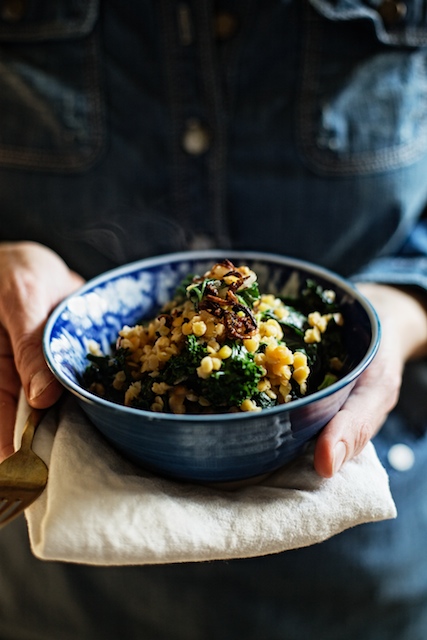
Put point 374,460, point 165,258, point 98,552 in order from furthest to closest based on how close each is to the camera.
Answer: point 165,258
point 374,460
point 98,552

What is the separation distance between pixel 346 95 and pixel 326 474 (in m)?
0.80

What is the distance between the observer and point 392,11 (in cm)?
122

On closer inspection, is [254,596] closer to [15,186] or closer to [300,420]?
[300,420]

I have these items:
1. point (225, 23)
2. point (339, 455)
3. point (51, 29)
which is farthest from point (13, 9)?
point (339, 455)

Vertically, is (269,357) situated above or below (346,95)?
below

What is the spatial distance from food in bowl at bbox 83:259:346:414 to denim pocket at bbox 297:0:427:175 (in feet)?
1.60

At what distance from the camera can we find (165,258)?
1.05 metres

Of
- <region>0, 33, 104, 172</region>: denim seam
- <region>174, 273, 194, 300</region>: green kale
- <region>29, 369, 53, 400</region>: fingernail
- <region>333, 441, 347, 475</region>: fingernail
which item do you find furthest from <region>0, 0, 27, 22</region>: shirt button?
<region>333, 441, 347, 475</region>: fingernail

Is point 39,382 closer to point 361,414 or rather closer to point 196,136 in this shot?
point 361,414

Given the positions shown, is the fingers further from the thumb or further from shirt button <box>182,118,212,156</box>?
shirt button <box>182,118,212,156</box>

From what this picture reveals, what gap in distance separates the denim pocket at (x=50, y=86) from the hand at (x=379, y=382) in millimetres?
649

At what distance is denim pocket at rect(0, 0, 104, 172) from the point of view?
3.92 feet

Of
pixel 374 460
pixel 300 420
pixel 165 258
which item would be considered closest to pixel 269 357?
pixel 300 420

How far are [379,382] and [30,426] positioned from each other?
1.64ft
